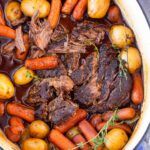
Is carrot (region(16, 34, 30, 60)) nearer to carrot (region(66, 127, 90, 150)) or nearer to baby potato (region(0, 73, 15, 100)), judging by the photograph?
baby potato (region(0, 73, 15, 100))

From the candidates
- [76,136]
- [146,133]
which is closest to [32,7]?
[76,136]

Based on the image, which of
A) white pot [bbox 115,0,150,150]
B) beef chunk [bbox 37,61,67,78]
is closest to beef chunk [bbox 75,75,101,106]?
beef chunk [bbox 37,61,67,78]

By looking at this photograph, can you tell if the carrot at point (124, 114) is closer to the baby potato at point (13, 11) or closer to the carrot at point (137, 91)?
the carrot at point (137, 91)

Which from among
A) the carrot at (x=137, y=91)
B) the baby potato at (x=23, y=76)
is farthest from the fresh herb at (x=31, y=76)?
the carrot at (x=137, y=91)

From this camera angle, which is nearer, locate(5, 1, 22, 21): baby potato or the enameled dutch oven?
Result: the enameled dutch oven

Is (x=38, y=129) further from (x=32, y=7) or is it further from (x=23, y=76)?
(x=32, y=7)
